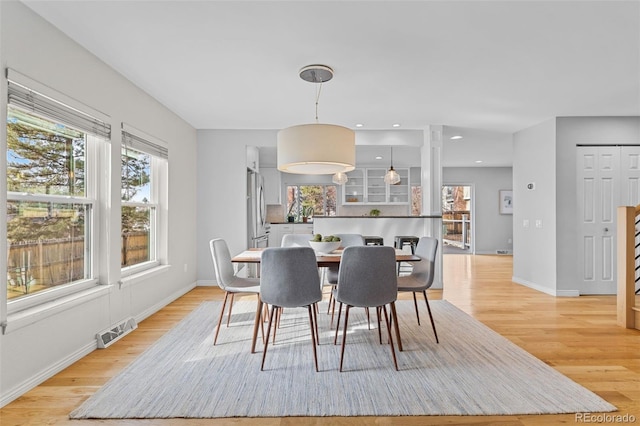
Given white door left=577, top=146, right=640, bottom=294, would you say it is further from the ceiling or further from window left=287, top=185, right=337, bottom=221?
window left=287, top=185, right=337, bottom=221

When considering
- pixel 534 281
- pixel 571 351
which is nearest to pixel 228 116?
pixel 571 351

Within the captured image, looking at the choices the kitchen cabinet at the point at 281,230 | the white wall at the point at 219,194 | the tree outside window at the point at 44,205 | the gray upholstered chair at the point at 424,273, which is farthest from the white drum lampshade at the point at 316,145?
the kitchen cabinet at the point at 281,230

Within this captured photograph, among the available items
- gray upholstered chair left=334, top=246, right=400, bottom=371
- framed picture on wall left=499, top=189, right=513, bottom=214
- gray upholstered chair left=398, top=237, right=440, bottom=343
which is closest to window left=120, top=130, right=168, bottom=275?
gray upholstered chair left=334, top=246, right=400, bottom=371

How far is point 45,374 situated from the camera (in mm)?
2395

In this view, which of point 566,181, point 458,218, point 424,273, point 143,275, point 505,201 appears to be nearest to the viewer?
point 424,273

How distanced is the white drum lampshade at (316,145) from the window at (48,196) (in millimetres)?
1592

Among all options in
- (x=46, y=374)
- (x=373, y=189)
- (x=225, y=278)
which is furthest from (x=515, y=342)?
(x=373, y=189)

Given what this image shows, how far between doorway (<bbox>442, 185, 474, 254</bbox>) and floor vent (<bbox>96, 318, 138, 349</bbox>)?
866cm

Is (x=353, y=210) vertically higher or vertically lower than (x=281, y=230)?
higher

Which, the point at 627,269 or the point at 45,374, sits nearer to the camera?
the point at 45,374

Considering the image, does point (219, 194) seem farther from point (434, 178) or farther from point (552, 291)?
point (552, 291)

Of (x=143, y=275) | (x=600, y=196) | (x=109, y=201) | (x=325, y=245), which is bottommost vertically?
(x=143, y=275)

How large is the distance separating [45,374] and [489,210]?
10239mm

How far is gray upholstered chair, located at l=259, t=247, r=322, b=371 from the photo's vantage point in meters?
2.52
